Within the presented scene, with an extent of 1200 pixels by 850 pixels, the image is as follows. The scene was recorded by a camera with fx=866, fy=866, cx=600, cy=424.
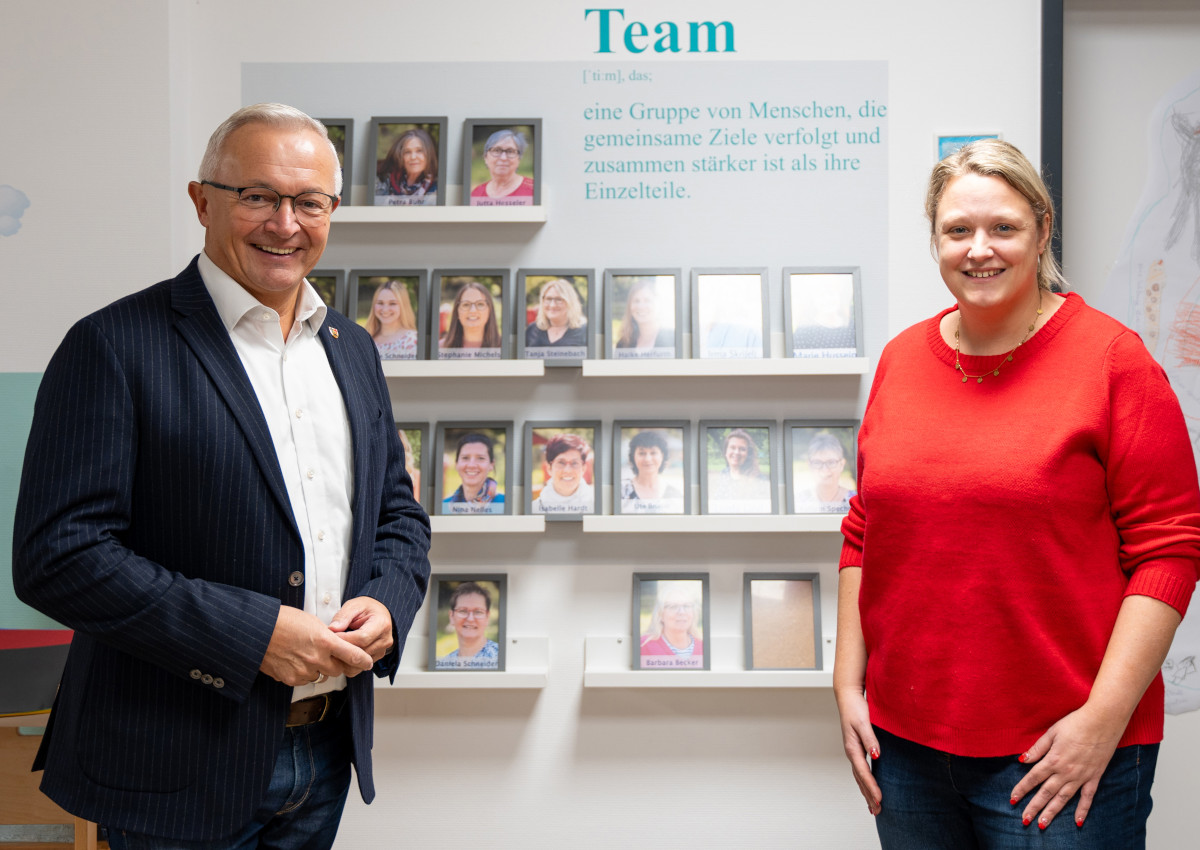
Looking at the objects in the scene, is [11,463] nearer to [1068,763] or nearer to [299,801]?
[299,801]

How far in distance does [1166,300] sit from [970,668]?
158 centimetres

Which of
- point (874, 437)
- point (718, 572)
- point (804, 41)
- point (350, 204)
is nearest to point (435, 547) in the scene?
point (718, 572)

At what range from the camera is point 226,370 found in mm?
1215

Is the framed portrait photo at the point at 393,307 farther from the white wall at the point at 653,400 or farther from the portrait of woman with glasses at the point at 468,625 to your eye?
the portrait of woman with glasses at the point at 468,625

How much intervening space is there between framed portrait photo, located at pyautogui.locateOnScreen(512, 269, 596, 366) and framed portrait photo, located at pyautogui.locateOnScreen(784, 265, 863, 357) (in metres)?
0.53

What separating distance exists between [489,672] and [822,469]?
1029mm

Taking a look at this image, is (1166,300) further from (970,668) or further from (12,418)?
(12,418)

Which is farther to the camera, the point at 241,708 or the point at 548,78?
the point at 548,78

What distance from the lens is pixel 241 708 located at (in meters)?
1.18

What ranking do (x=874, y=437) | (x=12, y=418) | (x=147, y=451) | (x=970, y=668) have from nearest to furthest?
(x=147, y=451) → (x=970, y=668) → (x=874, y=437) → (x=12, y=418)

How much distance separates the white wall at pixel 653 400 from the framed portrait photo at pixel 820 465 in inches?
2.4

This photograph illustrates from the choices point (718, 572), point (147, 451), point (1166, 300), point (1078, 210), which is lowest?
point (718, 572)

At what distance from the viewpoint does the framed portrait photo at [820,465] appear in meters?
2.30

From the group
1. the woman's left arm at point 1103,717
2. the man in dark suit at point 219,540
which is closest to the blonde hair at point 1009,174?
the woman's left arm at point 1103,717
